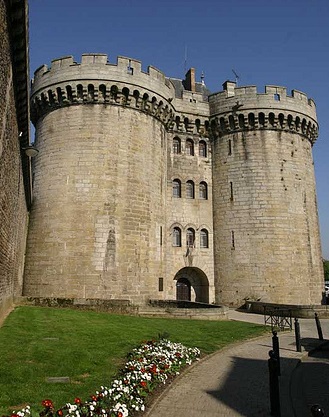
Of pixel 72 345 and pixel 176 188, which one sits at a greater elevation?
pixel 176 188

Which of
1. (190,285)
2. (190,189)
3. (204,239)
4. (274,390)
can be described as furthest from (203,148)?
(274,390)

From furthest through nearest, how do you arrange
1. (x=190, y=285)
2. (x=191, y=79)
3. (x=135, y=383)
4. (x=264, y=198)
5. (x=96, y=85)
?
(x=191, y=79) < (x=190, y=285) < (x=264, y=198) < (x=96, y=85) < (x=135, y=383)

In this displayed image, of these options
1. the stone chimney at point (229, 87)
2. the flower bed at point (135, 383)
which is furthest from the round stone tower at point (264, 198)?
the flower bed at point (135, 383)

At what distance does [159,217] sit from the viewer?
23.9m

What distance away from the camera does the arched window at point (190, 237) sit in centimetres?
2663

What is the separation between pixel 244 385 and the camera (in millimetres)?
7641

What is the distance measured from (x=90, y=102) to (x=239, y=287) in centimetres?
1544

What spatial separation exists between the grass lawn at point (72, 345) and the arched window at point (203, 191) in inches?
512

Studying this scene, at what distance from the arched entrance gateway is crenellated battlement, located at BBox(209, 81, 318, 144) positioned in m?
10.6

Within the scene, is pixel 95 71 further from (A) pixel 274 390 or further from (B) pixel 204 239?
(A) pixel 274 390

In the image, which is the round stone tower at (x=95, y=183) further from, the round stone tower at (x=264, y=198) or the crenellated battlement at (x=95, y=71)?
the round stone tower at (x=264, y=198)

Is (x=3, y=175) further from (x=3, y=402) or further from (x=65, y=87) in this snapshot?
(x=65, y=87)

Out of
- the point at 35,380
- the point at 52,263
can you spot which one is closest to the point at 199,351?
the point at 35,380

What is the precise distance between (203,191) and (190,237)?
375cm
